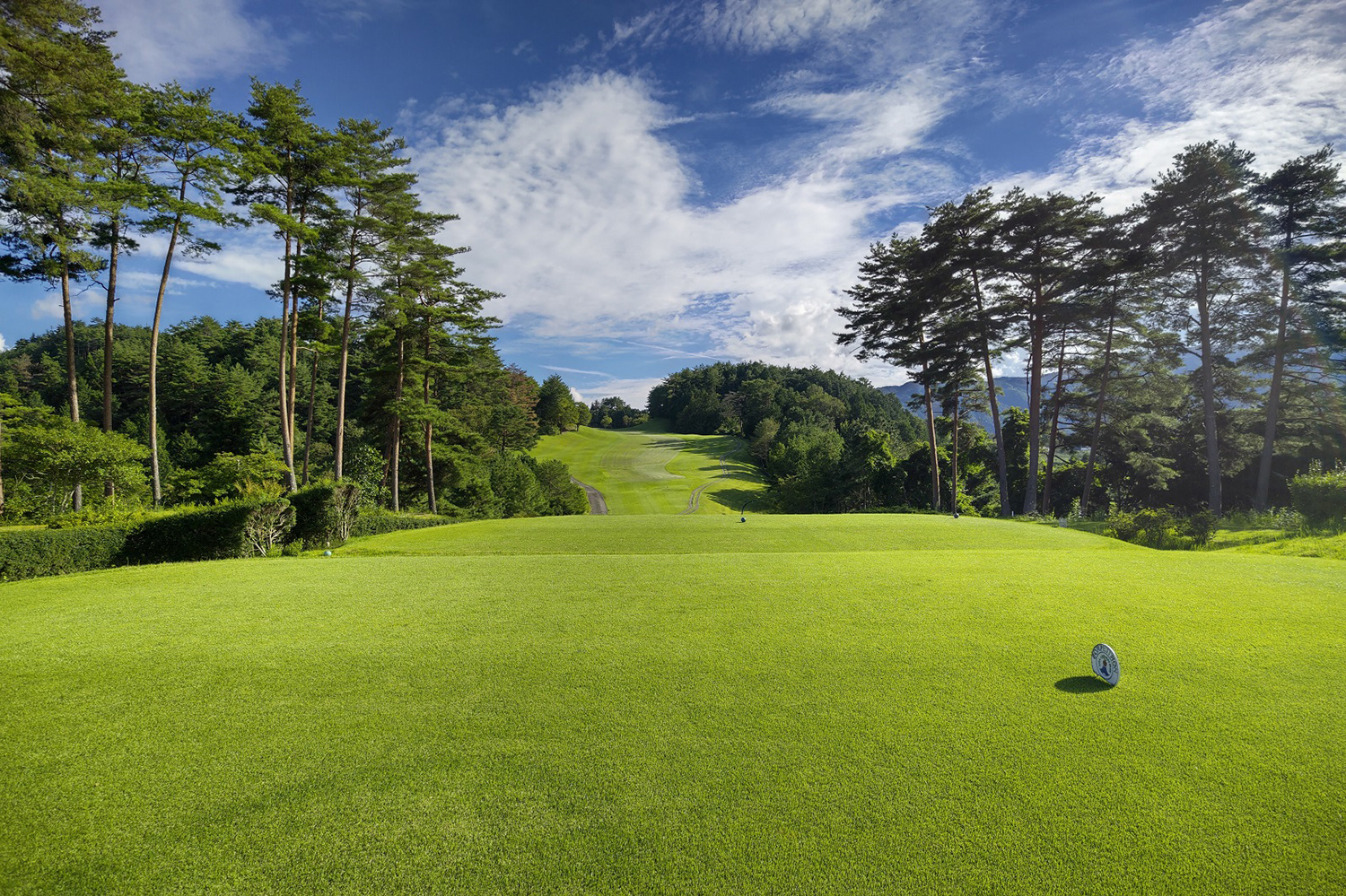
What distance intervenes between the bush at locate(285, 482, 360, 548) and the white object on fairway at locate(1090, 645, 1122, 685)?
15.7 m

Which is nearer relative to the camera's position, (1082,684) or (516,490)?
(1082,684)

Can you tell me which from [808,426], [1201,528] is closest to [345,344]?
[1201,528]

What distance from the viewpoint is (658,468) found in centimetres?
6209

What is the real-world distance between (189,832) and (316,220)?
2174 cm

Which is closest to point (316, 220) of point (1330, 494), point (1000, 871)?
point (1000, 871)

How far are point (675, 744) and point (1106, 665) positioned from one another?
Result: 3681mm

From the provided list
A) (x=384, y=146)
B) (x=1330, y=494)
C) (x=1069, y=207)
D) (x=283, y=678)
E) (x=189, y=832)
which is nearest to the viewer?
(x=189, y=832)

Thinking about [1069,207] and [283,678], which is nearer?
[283,678]

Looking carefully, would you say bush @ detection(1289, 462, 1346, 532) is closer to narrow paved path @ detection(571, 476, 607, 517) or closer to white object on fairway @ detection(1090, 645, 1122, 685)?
white object on fairway @ detection(1090, 645, 1122, 685)

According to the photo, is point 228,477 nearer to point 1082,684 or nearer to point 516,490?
point 516,490

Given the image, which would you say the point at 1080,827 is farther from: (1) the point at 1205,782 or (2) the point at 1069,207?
(2) the point at 1069,207

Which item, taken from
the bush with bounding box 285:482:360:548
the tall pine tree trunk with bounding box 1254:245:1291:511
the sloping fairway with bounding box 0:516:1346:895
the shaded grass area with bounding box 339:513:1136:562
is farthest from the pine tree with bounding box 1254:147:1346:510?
the bush with bounding box 285:482:360:548

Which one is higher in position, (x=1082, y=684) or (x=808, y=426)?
(x=808, y=426)

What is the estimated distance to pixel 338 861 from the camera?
2631 mm
